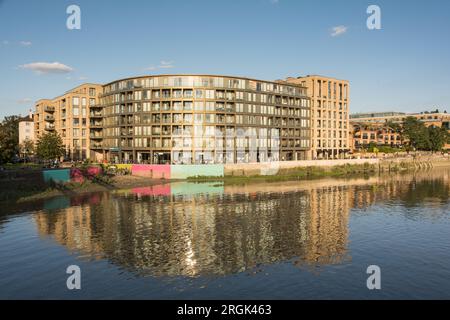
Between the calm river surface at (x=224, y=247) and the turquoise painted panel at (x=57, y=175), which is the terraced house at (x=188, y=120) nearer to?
the turquoise painted panel at (x=57, y=175)

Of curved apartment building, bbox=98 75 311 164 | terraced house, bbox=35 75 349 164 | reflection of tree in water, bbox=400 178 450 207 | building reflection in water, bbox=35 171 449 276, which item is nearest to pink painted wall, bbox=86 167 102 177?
building reflection in water, bbox=35 171 449 276

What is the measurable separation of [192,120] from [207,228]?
69.1 m

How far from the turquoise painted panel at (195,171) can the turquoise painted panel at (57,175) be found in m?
26.1

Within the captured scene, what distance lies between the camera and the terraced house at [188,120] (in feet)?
372

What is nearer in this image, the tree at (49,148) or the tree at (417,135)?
the tree at (49,148)

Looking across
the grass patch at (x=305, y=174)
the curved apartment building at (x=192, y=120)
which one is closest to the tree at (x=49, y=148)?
the curved apartment building at (x=192, y=120)

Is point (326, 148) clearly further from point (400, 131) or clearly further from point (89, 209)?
point (89, 209)

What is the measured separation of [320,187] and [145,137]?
5514 cm

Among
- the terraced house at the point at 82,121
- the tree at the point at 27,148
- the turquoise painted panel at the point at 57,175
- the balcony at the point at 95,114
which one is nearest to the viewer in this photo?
the turquoise painted panel at the point at 57,175

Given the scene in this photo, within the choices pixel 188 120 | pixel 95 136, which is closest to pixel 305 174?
pixel 188 120

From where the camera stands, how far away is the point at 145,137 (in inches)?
4564

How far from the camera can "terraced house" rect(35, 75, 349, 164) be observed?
372 ft

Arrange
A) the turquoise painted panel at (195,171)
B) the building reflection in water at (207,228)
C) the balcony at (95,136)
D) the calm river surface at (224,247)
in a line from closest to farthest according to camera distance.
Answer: the calm river surface at (224,247)
the building reflection in water at (207,228)
the turquoise painted panel at (195,171)
the balcony at (95,136)
